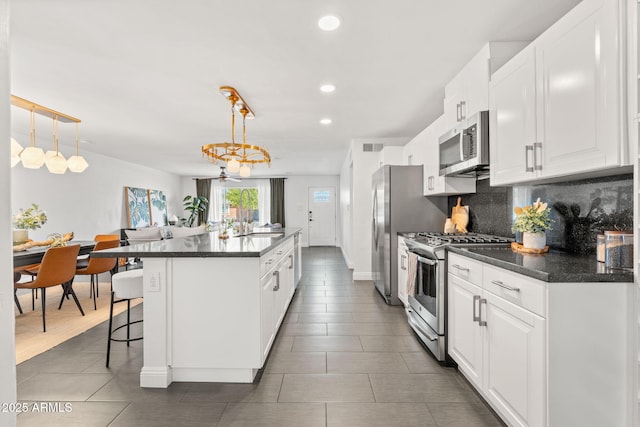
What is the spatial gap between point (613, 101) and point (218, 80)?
2.98m

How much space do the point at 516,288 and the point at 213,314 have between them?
5.95 feet

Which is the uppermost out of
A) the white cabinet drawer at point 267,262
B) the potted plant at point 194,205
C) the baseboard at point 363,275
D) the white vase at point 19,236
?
the potted plant at point 194,205

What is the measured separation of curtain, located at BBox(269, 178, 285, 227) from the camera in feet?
36.4

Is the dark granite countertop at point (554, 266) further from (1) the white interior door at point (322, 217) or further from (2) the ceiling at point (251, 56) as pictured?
(1) the white interior door at point (322, 217)

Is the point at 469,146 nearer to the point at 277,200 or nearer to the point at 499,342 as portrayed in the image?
the point at 499,342

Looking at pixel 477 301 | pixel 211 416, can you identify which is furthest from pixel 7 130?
pixel 477 301

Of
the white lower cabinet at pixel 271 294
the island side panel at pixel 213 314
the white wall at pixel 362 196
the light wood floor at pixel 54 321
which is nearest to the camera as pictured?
the island side panel at pixel 213 314

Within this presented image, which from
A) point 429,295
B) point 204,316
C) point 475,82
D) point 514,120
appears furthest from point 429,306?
point 475,82

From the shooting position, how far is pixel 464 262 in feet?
7.14

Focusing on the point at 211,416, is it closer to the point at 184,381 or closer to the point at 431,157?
the point at 184,381

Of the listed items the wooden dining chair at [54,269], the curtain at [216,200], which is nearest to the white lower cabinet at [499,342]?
the wooden dining chair at [54,269]

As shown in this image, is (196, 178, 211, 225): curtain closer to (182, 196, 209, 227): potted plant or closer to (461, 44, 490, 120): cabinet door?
(182, 196, 209, 227): potted plant

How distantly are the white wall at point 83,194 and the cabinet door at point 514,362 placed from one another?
554 centimetres

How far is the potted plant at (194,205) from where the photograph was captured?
10.9 metres
